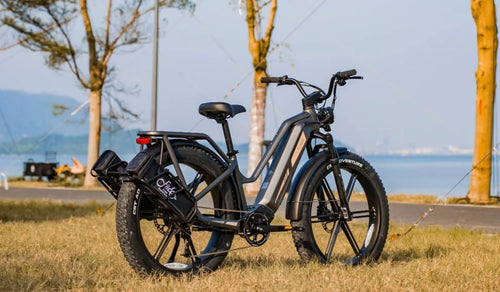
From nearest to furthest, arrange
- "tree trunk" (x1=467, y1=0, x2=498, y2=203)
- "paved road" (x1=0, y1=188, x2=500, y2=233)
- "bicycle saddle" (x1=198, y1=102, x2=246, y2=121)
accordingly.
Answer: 1. "bicycle saddle" (x1=198, y1=102, x2=246, y2=121)
2. "paved road" (x1=0, y1=188, x2=500, y2=233)
3. "tree trunk" (x1=467, y1=0, x2=498, y2=203)

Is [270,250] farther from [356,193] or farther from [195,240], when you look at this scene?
[356,193]

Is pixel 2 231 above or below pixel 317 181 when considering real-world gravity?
below

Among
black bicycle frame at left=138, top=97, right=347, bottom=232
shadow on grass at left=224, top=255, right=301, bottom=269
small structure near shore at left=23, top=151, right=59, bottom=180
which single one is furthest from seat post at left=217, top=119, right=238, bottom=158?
small structure near shore at left=23, top=151, right=59, bottom=180

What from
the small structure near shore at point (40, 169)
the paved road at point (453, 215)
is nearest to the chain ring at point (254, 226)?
the paved road at point (453, 215)

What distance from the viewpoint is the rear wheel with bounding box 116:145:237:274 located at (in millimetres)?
4812

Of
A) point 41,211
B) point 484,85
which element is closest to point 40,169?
point 41,211

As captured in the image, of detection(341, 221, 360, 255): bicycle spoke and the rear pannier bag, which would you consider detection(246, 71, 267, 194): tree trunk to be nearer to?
detection(341, 221, 360, 255): bicycle spoke

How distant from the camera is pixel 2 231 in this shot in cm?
877

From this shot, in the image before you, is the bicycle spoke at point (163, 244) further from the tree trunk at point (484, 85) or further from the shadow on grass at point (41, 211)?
the tree trunk at point (484, 85)

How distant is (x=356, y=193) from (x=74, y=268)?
1211cm

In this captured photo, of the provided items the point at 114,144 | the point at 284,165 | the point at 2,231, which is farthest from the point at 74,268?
the point at 114,144

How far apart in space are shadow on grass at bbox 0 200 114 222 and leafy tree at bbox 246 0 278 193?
5.07 meters

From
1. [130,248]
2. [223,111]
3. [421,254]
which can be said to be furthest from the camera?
[421,254]

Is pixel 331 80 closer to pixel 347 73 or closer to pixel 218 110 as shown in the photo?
pixel 347 73
